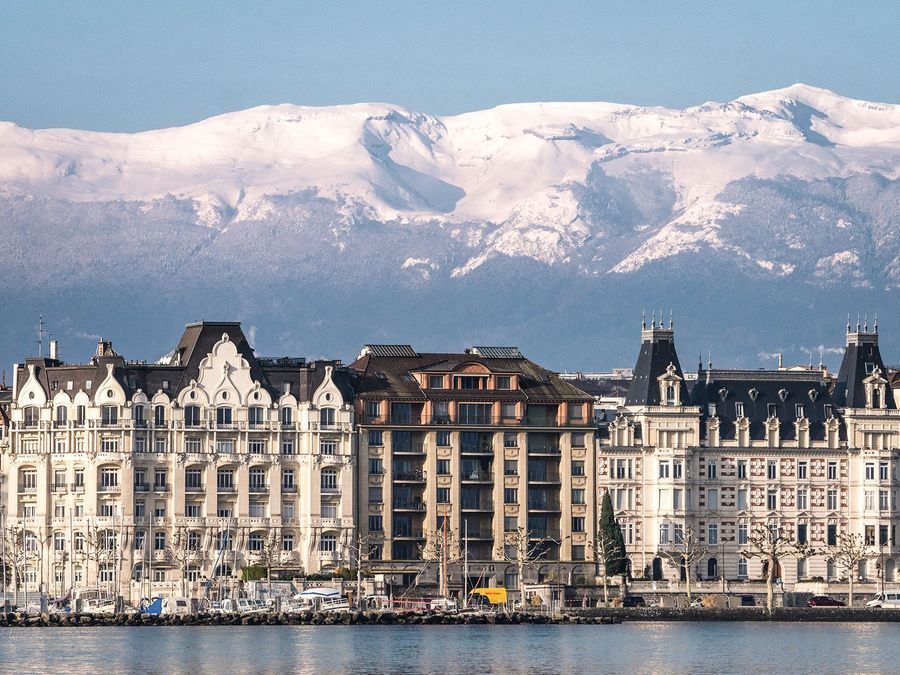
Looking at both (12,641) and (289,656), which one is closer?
(289,656)

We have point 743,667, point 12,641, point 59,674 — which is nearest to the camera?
point 59,674

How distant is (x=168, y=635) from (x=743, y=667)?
4408 centimetres

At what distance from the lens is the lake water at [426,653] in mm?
170250

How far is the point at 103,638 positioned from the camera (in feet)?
633

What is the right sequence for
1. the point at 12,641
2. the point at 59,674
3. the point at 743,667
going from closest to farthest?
the point at 59,674, the point at 743,667, the point at 12,641

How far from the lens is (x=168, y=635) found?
645ft

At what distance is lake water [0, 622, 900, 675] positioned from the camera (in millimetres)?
170250

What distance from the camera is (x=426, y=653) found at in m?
182

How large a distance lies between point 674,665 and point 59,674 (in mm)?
38308

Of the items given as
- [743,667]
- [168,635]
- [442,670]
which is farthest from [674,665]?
[168,635]

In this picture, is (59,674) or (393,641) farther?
(393,641)

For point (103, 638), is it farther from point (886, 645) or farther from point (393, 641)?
point (886, 645)

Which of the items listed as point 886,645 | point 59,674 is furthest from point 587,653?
point 59,674

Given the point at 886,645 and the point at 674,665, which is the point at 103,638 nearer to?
the point at 674,665
